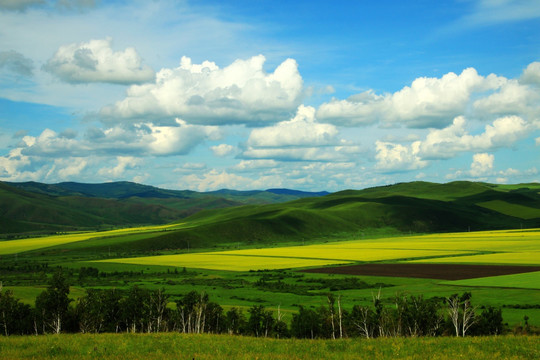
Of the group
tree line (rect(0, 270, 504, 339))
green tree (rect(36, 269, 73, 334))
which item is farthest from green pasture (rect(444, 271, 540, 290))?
green tree (rect(36, 269, 73, 334))

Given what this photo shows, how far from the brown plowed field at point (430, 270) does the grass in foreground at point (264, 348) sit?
7286 cm

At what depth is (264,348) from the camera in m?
26.2

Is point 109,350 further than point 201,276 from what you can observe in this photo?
No

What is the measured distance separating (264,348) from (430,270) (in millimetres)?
91217

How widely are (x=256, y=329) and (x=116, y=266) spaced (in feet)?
348

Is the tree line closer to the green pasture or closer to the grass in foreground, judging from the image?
the grass in foreground

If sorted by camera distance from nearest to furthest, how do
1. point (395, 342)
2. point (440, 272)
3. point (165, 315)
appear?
1. point (395, 342)
2. point (165, 315)
3. point (440, 272)

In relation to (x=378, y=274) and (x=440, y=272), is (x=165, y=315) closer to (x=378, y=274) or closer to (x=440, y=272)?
(x=378, y=274)

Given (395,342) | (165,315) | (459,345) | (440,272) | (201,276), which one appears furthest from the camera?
(201,276)

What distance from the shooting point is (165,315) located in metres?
61.3

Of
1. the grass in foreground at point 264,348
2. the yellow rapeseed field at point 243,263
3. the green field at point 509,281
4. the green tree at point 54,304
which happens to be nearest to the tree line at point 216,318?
the green tree at point 54,304

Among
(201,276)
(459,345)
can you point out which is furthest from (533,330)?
(201,276)

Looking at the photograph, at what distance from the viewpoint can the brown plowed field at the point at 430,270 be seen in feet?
318

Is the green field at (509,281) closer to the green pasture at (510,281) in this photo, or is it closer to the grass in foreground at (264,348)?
the green pasture at (510,281)
